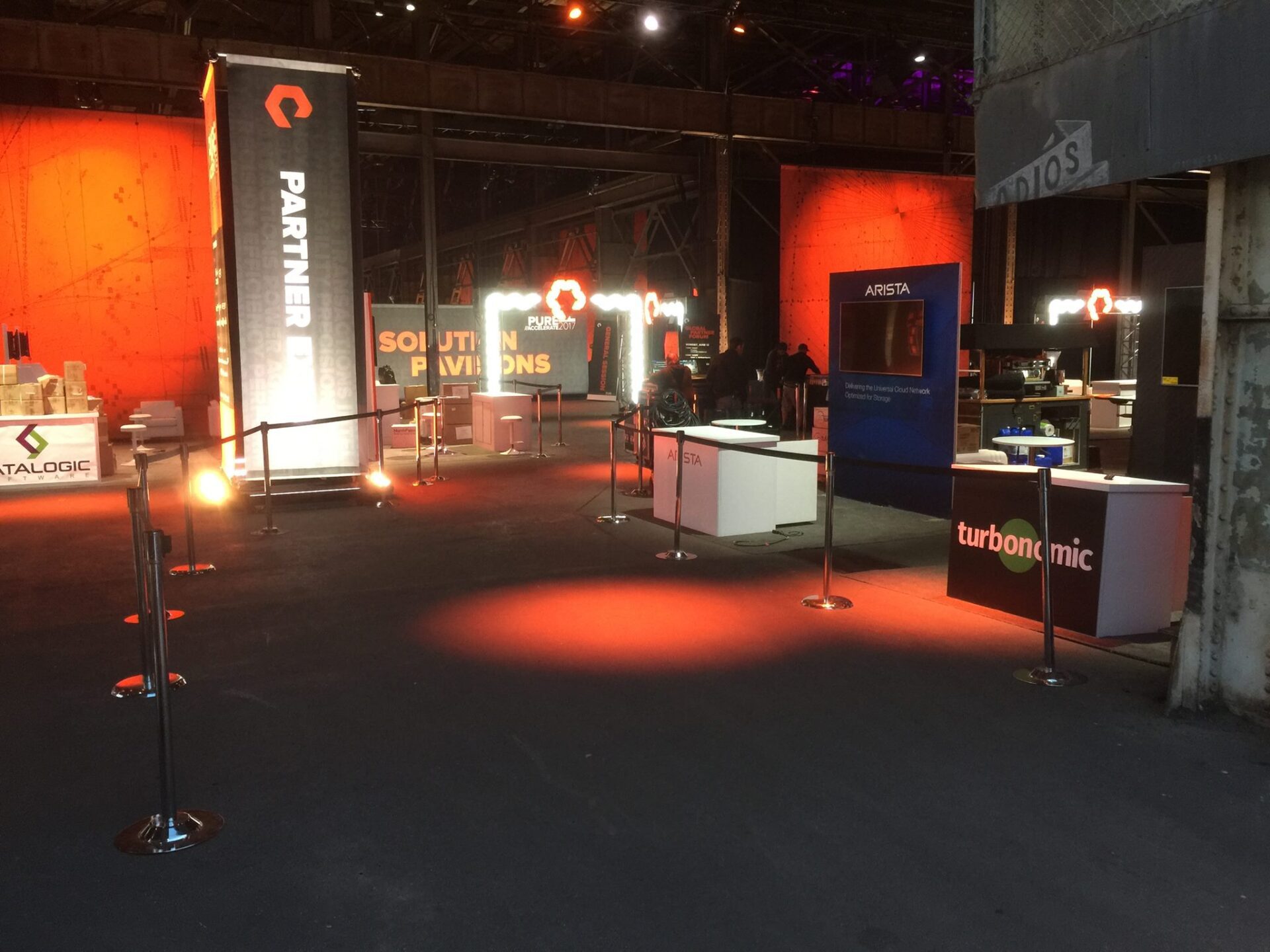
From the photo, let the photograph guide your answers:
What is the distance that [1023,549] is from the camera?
21.3 feet

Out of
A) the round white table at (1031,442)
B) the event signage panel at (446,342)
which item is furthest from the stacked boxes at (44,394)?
the round white table at (1031,442)

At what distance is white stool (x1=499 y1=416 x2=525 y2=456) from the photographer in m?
16.2

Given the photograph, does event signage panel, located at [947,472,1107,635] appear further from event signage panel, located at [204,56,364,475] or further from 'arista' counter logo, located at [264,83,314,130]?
'arista' counter logo, located at [264,83,314,130]

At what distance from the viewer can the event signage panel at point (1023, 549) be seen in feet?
20.2

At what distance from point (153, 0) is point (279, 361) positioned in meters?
12.9

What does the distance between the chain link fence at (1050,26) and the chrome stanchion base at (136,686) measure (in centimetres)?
534

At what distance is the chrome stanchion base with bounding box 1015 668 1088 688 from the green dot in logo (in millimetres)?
1013

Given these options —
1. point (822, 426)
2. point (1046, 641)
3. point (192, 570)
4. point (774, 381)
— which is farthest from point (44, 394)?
point (1046, 641)

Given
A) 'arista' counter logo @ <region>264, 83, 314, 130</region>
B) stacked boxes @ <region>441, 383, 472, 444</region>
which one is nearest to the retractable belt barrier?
'arista' counter logo @ <region>264, 83, 314, 130</region>

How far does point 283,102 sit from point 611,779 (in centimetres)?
867

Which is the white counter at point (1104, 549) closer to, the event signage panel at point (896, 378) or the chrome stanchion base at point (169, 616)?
the event signage panel at point (896, 378)

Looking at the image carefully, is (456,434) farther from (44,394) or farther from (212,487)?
(44,394)

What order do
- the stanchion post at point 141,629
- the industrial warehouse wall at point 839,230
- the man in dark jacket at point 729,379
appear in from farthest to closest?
the industrial warehouse wall at point 839,230
the man in dark jacket at point 729,379
the stanchion post at point 141,629

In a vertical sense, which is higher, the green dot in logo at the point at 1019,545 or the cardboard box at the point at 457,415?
the cardboard box at the point at 457,415
